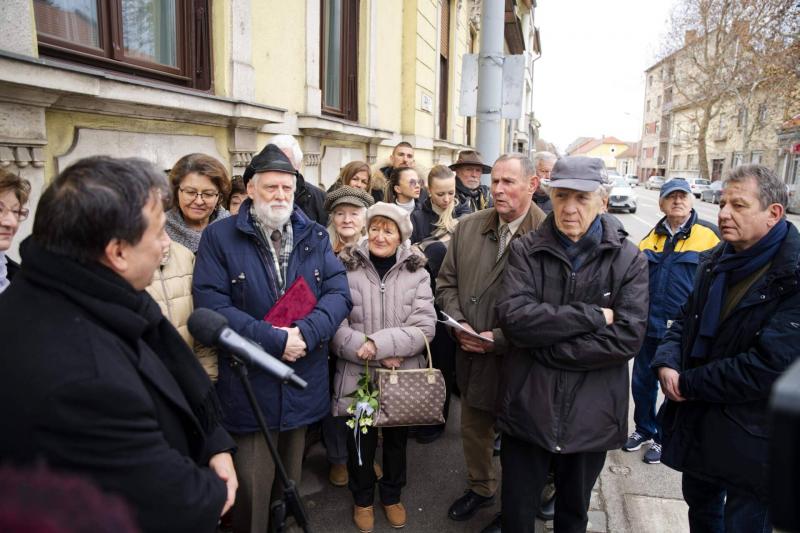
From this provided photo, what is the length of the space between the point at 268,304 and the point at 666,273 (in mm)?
2724

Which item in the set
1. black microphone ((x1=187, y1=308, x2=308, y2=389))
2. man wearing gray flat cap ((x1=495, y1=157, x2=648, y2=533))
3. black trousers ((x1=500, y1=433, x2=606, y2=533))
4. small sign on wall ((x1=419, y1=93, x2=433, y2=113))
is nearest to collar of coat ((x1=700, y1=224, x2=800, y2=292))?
man wearing gray flat cap ((x1=495, y1=157, x2=648, y2=533))

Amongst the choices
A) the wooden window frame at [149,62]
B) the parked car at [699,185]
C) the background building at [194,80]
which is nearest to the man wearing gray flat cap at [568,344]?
the background building at [194,80]

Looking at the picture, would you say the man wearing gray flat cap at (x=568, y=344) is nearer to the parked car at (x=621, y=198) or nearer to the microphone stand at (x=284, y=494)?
the microphone stand at (x=284, y=494)

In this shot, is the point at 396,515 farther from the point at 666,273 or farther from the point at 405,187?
the point at 405,187

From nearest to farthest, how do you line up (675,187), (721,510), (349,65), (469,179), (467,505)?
(721,510) < (467,505) < (675,187) < (469,179) < (349,65)

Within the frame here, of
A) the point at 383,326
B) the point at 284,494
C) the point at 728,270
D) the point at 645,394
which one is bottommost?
the point at 645,394

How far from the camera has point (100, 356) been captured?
121 centimetres

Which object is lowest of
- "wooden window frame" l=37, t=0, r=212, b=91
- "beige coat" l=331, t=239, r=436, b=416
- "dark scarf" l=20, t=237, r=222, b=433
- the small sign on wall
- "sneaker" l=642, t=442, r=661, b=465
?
"sneaker" l=642, t=442, r=661, b=465

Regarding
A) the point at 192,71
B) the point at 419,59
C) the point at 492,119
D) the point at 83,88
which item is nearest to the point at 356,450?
the point at 83,88

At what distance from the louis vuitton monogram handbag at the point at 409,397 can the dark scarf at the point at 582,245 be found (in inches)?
35.8

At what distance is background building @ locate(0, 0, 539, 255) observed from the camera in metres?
2.70

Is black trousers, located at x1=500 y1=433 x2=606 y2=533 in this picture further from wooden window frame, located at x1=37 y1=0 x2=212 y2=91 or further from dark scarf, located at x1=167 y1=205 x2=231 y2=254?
wooden window frame, located at x1=37 y1=0 x2=212 y2=91

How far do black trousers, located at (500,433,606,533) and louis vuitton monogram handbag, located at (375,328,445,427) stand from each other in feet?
1.42

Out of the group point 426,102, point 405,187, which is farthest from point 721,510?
point 426,102
